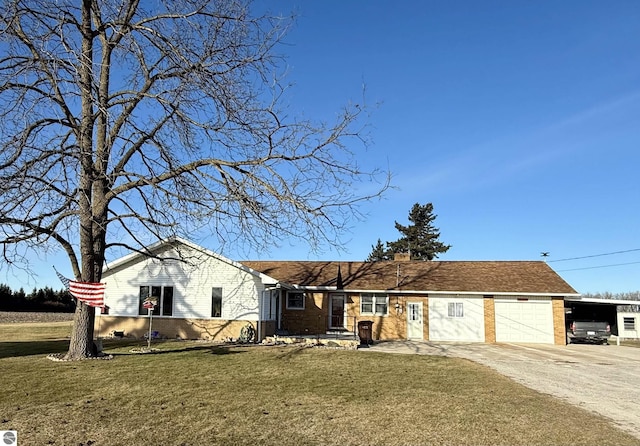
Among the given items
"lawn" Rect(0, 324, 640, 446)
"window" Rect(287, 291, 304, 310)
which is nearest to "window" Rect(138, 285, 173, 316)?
"window" Rect(287, 291, 304, 310)

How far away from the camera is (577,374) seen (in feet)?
44.9

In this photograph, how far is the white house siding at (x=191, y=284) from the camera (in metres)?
21.3

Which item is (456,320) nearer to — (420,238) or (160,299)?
(160,299)

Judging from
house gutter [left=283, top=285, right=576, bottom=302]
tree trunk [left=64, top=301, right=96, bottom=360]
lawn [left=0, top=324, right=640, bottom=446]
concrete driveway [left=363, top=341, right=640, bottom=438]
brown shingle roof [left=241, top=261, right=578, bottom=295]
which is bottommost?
concrete driveway [left=363, top=341, right=640, bottom=438]

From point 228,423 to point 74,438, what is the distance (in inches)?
80.9

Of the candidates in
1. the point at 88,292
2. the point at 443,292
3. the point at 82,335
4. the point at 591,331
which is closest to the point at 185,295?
the point at 82,335

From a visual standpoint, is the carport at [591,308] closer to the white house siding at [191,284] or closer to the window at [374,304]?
the window at [374,304]

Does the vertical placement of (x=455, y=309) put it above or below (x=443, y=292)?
below

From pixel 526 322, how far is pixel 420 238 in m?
33.4

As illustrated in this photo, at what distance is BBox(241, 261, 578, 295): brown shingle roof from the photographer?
25500 mm

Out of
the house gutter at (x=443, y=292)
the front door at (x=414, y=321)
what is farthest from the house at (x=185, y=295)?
the front door at (x=414, y=321)

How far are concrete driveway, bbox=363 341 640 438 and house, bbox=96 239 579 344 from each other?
313cm

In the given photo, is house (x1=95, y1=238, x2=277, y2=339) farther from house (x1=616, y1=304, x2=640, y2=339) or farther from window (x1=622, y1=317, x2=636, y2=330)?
window (x1=622, y1=317, x2=636, y2=330)

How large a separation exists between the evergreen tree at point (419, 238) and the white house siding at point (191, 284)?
122ft
